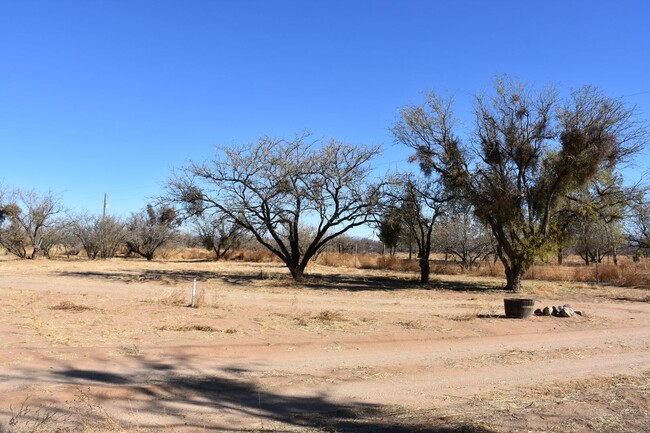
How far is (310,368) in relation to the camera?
354 inches

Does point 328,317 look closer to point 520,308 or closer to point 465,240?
point 520,308

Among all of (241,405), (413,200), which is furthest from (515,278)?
(241,405)

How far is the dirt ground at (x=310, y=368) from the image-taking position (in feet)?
20.4

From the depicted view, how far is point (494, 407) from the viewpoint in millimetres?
6727

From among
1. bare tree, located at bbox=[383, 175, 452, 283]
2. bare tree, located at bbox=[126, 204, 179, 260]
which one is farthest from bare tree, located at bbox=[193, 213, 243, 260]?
bare tree, located at bbox=[383, 175, 452, 283]

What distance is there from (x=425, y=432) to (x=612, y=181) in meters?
25.9

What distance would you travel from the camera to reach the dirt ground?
620cm

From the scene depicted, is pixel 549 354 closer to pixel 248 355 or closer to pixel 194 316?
pixel 248 355

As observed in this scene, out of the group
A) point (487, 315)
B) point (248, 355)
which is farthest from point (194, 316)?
point (487, 315)

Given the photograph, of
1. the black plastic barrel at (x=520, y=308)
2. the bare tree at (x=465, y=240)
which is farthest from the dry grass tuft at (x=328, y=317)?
the bare tree at (x=465, y=240)

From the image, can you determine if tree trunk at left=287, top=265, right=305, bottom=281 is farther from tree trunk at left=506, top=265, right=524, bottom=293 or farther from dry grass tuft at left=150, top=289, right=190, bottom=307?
dry grass tuft at left=150, top=289, right=190, bottom=307

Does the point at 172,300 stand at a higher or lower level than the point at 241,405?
higher

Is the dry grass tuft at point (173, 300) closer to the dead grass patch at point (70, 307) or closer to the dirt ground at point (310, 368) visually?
the dirt ground at point (310, 368)

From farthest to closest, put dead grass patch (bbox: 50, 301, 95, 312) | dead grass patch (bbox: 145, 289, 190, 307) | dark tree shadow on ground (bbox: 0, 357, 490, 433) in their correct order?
dead grass patch (bbox: 145, 289, 190, 307)
dead grass patch (bbox: 50, 301, 95, 312)
dark tree shadow on ground (bbox: 0, 357, 490, 433)
